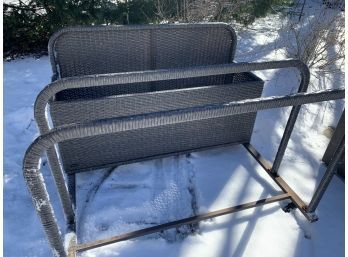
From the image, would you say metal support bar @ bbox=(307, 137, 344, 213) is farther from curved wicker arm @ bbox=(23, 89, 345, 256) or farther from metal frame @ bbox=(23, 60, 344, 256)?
curved wicker arm @ bbox=(23, 89, 345, 256)

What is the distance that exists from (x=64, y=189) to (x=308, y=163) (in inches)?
72.6

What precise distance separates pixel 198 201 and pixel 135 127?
A: 1122 millimetres

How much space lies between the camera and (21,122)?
114 inches

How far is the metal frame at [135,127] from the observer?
3.48 ft

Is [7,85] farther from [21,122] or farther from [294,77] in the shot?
[294,77]

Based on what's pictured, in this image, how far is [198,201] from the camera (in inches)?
82.4

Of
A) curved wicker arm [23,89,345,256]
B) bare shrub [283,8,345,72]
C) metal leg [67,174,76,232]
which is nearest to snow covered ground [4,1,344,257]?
metal leg [67,174,76,232]

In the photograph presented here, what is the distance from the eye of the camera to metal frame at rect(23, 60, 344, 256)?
1.06 metres

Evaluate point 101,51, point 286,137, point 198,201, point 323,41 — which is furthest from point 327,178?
point 323,41

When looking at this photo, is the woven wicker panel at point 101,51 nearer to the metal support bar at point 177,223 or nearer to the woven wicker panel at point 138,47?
the woven wicker panel at point 138,47

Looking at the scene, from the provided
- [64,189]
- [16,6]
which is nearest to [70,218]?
[64,189]

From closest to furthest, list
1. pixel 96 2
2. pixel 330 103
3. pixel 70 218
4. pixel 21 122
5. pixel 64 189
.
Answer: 1. pixel 64 189
2. pixel 70 218
3. pixel 21 122
4. pixel 330 103
5. pixel 96 2

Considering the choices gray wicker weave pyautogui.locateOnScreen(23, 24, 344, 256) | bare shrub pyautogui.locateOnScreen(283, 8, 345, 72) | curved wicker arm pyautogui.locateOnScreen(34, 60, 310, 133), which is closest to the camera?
curved wicker arm pyautogui.locateOnScreen(34, 60, 310, 133)

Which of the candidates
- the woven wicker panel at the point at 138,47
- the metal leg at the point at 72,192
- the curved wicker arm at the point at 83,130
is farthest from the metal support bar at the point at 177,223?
the woven wicker panel at the point at 138,47
